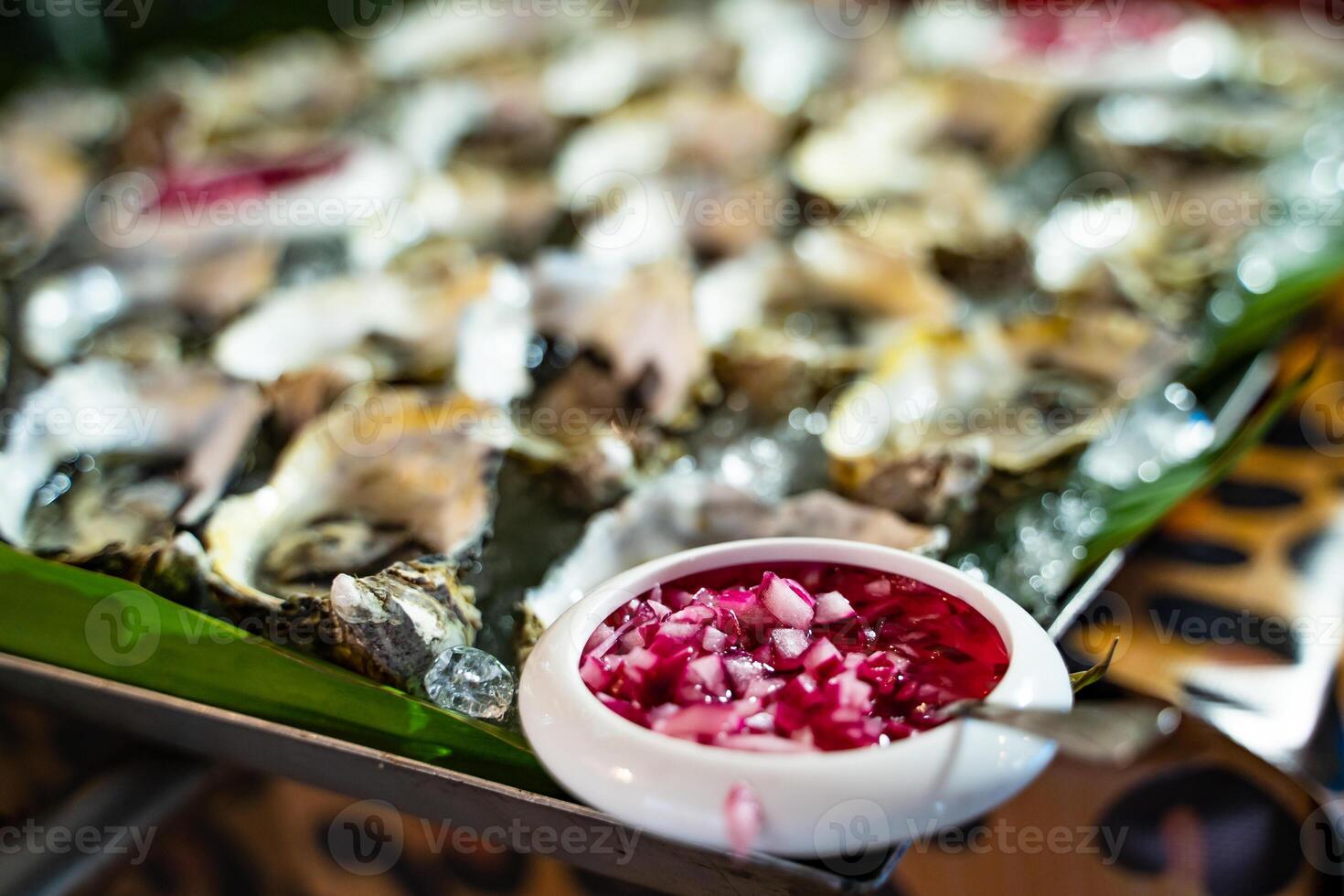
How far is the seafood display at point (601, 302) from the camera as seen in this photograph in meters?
1.03

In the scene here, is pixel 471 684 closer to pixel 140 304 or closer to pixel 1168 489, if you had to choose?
pixel 1168 489

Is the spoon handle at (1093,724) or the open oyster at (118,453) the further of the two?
the open oyster at (118,453)

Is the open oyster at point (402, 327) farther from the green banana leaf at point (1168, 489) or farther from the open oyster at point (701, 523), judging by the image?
the green banana leaf at point (1168, 489)

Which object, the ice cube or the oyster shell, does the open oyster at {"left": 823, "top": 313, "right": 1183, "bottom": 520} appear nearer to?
the ice cube

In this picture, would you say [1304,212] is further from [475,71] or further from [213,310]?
[213,310]

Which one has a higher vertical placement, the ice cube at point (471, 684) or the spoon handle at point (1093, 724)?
the spoon handle at point (1093, 724)

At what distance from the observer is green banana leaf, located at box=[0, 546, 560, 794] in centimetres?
78

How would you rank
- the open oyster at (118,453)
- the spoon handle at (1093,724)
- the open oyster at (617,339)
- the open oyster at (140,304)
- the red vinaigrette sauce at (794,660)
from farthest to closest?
the open oyster at (140,304), the open oyster at (617,339), the open oyster at (118,453), the red vinaigrette sauce at (794,660), the spoon handle at (1093,724)

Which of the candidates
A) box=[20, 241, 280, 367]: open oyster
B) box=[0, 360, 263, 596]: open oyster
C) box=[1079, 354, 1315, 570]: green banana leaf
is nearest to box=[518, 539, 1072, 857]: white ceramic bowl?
box=[1079, 354, 1315, 570]: green banana leaf

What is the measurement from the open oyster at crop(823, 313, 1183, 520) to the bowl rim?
0.24 meters

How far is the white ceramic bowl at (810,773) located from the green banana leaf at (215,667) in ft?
0.37

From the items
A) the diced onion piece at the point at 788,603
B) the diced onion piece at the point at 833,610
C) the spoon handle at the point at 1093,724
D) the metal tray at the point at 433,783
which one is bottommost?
the metal tray at the point at 433,783

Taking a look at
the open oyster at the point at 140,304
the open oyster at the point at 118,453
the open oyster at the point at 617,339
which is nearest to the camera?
the open oyster at the point at 118,453

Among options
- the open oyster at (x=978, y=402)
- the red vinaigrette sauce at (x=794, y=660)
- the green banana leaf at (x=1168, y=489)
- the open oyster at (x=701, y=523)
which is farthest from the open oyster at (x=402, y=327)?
the green banana leaf at (x=1168, y=489)
